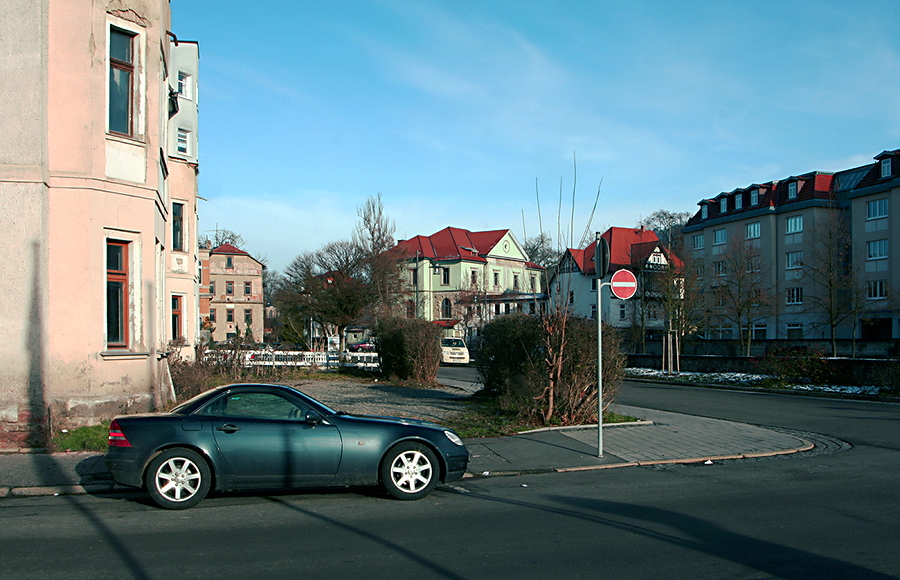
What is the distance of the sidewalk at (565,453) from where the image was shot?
9.03 metres

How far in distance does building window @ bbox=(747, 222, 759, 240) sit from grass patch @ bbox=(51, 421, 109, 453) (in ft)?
186

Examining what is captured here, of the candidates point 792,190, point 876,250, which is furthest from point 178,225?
point 792,190

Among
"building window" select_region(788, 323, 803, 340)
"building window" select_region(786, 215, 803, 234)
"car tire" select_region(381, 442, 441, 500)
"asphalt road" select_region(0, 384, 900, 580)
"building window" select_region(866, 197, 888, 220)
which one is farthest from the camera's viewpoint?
"building window" select_region(786, 215, 803, 234)

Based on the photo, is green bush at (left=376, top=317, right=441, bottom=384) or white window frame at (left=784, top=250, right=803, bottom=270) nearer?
green bush at (left=376, top=317, right=441, bottom=384)

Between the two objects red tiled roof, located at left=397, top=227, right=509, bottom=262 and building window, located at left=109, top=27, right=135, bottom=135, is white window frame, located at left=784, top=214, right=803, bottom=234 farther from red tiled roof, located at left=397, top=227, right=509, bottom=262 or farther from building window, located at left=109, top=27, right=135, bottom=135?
building window, located at left=109, top=27, right=135, bottom=135

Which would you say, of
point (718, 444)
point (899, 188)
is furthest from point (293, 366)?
point (899, 188)

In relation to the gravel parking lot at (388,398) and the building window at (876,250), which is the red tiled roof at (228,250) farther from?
the building window at (876,250)

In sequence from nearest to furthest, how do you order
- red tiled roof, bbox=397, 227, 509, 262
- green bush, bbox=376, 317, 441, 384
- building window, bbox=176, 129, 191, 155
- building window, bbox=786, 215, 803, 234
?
green bush, bbox=376, 317, 441, 384
building window, bbox=176, 129, 191, 155
building window, bbox=786, 215, 803, 234
red tiled roof, bbox=397, 227, 509, 262

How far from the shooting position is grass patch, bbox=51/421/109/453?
35.8 feet

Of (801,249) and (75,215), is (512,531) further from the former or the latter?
(801,249)

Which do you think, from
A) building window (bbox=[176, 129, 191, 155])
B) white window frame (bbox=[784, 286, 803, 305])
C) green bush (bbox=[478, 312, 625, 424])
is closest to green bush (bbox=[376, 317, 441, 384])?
green bush (bbox=[478, 312, 625, 424])

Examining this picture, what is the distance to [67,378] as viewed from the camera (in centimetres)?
1189

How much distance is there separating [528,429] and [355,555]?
7.46 m

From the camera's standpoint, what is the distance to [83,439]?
442 inches
